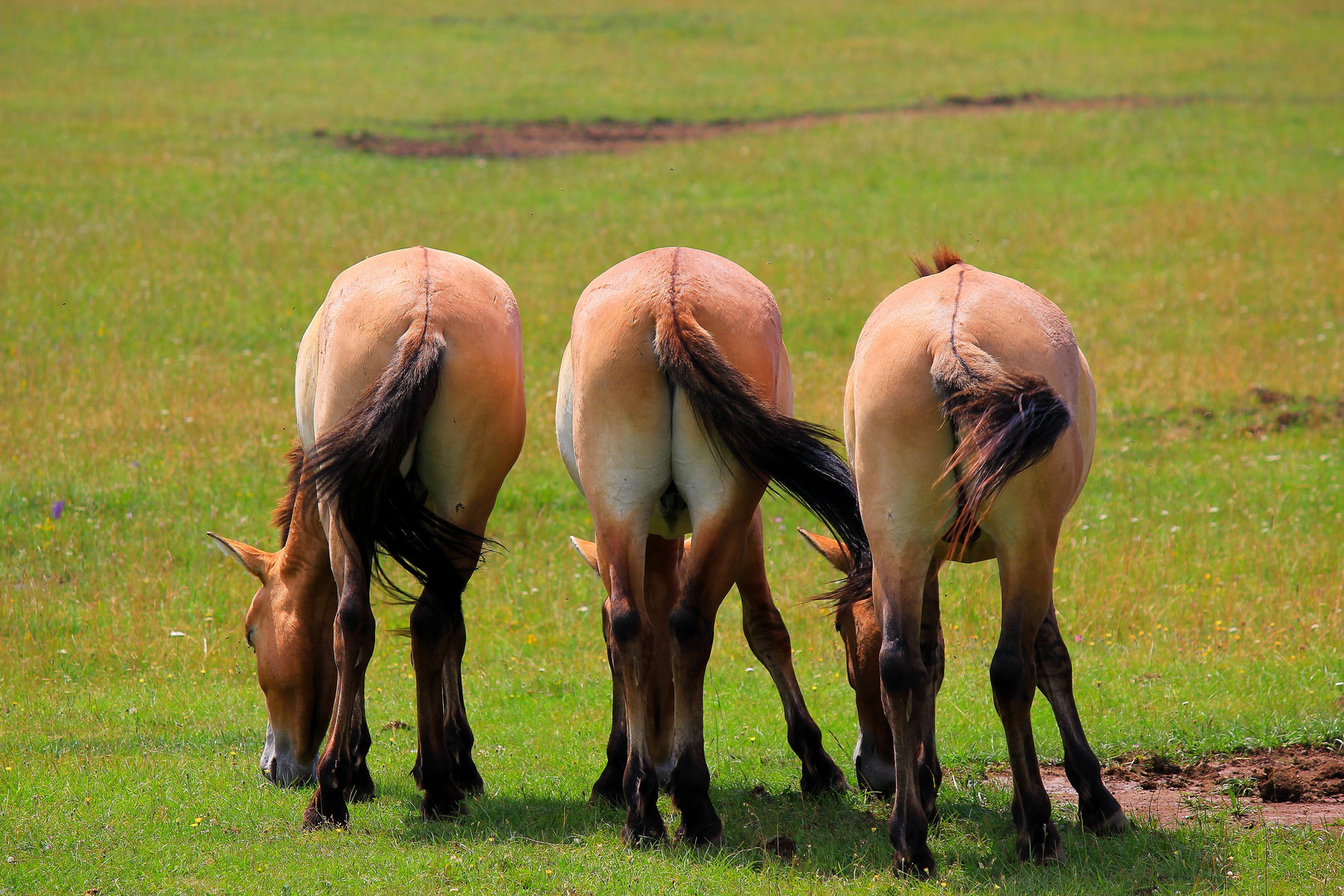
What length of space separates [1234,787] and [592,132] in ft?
75.6

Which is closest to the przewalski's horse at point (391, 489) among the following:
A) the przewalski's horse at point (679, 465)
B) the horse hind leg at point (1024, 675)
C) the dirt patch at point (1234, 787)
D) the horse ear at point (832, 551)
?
the przewalski's horse at point (679, 465)

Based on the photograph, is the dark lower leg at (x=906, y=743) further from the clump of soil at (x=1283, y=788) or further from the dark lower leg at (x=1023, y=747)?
the clump of soil at (x=1283, y=788)

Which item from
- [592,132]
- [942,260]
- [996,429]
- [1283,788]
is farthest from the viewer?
[592,132]

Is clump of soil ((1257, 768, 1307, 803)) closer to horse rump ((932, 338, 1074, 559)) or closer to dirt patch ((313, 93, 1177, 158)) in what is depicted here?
horse rump ((932, 338, 1074, 559))

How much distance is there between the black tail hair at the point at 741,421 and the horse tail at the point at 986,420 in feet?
2.13

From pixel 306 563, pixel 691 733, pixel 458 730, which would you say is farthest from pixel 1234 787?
pixel 306 563

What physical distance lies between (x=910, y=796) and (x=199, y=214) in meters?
17.7

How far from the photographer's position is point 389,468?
5.11 m

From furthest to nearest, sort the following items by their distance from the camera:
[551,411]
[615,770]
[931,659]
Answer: [551,411]
[615,770]
[931,659]

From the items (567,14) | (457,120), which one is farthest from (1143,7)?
(457,120)

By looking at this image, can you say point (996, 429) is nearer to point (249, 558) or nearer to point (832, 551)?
point (832, 551)

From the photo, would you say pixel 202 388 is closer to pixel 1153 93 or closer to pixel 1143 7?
pixel 1153 93

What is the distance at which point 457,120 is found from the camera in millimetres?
27766

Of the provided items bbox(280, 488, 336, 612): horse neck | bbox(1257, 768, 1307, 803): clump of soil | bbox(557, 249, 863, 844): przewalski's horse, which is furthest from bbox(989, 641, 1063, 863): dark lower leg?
bbox(280, 488, 336, 612): horse neck
